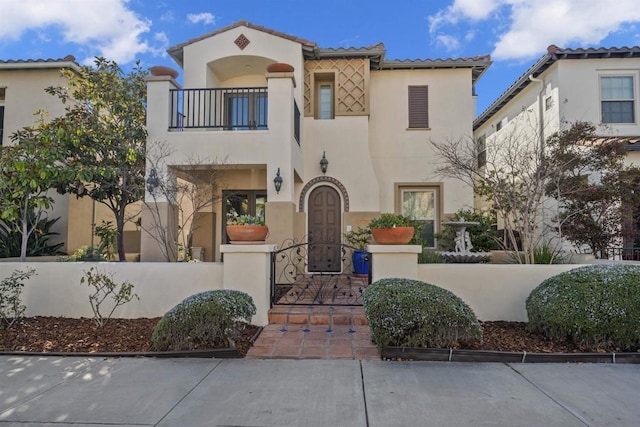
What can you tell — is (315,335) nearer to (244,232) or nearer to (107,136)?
(244,232)

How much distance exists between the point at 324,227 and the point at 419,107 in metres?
4.71

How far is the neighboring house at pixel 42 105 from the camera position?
462 inches

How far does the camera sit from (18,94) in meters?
12.1

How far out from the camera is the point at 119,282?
Result: 7031 millimetres

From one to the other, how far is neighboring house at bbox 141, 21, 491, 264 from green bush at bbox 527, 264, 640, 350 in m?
6.09

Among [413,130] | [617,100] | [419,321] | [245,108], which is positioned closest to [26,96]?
[245,108]

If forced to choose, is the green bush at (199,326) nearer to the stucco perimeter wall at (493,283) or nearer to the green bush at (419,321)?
the green bush at (419,321)

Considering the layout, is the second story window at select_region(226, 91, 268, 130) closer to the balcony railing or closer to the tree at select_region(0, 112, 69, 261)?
the balcony railing

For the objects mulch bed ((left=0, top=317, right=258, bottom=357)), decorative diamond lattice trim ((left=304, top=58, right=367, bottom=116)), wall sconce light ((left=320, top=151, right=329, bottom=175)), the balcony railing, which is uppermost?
decorative diamond lattice trim ((left=304, top=58, right=367, bottom=116))

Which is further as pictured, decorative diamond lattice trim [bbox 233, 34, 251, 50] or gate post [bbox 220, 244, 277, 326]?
decorative diamond lattice trim [bbox 233, 34, 251, 50]

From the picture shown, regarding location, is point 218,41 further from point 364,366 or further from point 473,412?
point 473,412

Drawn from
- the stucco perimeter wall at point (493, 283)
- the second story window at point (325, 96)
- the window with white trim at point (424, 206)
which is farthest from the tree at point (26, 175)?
the window with white trim at point (424, 206)

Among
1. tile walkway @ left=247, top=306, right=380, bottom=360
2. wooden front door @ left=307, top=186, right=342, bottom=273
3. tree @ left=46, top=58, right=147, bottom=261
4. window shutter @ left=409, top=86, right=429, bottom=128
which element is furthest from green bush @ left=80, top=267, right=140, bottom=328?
window shutter @ left=409, top=86, right=429, bottom=128

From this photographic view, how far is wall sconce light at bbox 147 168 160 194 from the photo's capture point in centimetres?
907
